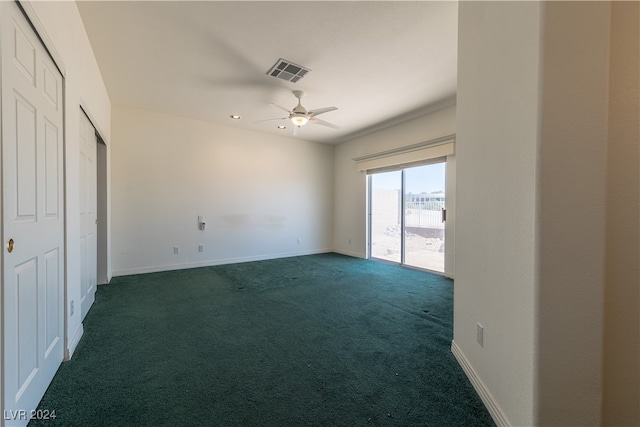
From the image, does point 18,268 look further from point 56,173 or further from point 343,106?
point 343,106

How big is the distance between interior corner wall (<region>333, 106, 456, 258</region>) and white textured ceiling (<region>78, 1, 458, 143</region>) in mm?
433

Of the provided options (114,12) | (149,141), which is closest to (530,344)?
(114,12)

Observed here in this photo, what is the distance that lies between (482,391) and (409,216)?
3674 mm

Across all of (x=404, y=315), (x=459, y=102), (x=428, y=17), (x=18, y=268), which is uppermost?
(x=428, y=17)

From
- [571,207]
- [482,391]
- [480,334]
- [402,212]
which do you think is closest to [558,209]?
[571,207]

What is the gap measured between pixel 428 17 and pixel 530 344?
8.14 ft

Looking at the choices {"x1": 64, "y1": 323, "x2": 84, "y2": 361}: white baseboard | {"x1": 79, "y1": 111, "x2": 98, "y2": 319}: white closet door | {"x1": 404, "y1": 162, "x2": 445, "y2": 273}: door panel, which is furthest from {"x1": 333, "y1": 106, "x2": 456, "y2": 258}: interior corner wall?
{"x1": 64, "y1": 323, "x2": 84, "y2": 361}: white baseboard

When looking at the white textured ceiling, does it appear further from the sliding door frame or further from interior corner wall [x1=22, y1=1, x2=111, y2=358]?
the sliding door frame

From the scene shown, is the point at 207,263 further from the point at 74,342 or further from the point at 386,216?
the point at 386,216

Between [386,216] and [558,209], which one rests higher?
[558,209]

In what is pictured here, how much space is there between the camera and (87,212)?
110 inches

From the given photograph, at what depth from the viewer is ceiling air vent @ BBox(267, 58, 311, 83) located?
2828 mm

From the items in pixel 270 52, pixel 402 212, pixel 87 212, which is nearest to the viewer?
pixel 270 52

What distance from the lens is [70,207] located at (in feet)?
6.29
